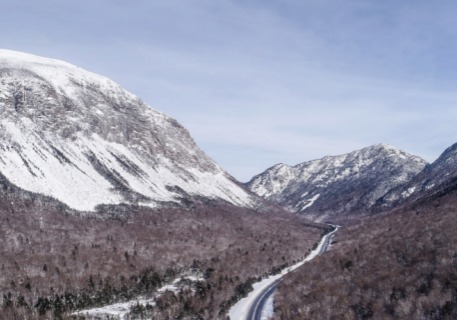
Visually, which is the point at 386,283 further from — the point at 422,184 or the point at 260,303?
the point at 422,184

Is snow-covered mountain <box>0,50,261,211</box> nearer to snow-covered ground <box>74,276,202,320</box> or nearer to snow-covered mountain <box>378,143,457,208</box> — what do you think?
snow-covered ground <box>74,276,202,320</box>

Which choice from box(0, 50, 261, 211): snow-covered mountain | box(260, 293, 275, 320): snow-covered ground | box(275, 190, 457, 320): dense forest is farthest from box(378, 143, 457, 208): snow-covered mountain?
box(260, 293, 275, 320): snow-covered ground

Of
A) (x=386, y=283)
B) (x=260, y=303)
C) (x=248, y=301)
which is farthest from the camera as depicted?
(x=248, y=301)

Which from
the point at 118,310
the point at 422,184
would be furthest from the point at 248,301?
the point at 422,184

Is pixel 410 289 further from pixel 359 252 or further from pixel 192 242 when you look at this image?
pixel 192 242

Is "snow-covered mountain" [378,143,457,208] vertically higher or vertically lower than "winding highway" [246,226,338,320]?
higher

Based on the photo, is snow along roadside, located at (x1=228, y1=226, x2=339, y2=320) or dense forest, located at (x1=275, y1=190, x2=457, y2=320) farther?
snow along roadside, located at (x1=228, y1=226, x2=339, y2=320)

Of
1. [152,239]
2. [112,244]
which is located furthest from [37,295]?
[152,239]

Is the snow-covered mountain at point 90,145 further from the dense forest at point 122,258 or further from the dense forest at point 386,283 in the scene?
the dense forest at point 386,283
